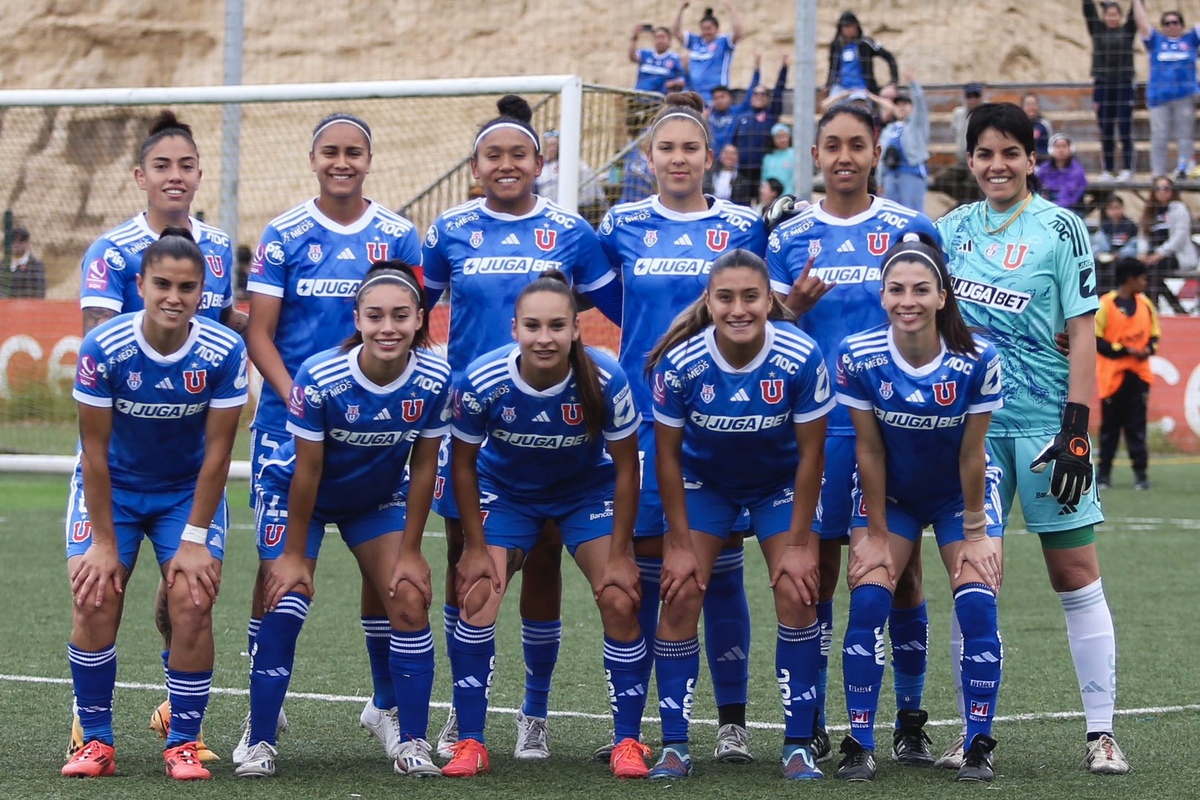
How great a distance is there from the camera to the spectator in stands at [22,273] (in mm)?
14266

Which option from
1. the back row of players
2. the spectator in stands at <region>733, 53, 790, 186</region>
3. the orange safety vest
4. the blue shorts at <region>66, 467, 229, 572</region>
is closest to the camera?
the back row of players

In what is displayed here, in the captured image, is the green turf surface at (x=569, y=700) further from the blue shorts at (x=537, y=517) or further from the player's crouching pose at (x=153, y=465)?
the blue shorts at (x=537, y=517)

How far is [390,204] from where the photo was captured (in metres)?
19.2

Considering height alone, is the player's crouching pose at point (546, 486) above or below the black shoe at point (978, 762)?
above

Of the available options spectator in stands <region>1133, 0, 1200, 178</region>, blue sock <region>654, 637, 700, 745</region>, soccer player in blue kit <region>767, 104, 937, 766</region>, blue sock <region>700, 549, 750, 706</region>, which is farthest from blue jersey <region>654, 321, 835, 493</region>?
spectator in stands <region>1133, 0, 1200, 178</region>

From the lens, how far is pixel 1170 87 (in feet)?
58.0

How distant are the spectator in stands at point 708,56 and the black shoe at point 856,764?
1352 cm

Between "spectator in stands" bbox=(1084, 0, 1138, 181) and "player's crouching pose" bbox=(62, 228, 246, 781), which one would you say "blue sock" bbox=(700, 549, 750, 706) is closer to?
"player's crouching pose" bbox=(62, 228, 246, 781)

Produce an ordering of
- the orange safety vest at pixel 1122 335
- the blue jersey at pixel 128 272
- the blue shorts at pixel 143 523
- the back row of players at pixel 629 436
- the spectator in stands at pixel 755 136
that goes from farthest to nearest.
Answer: the spectator in stands at pixel 755 136
the orange safety vest at pixel 1122 335
the blue jersey at pixel 128 272
the blue shorts at pixel 143 523
the back row of players at pixel 629 436

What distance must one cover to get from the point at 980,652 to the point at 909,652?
449 millimetres

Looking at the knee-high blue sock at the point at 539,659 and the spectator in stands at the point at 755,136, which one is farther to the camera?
the spectator in stands at the point at 755,136

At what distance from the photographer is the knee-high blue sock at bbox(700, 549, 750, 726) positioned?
556 centimetres

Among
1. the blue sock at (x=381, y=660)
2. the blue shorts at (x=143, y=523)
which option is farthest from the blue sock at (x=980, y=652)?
the blue shorts at (x=143, y=523)

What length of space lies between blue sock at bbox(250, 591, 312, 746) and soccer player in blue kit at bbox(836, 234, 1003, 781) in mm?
1741
